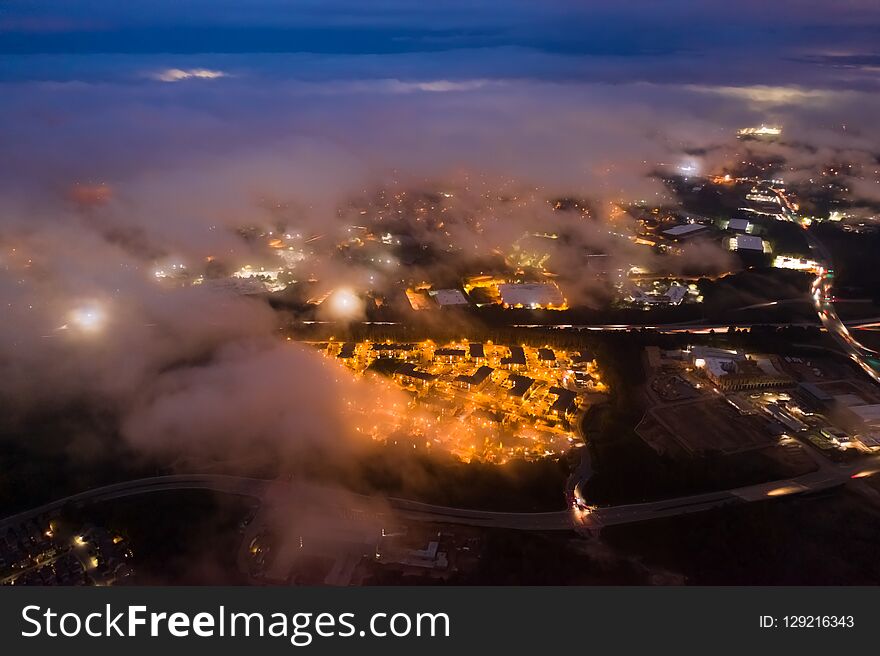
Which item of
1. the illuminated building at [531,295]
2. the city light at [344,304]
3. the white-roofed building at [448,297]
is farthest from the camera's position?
the illuminated building at [531,295]

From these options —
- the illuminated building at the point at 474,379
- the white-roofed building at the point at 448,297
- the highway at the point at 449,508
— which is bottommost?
the white-roofed building at the point at 448,297

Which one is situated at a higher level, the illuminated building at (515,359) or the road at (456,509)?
the road at (456,509)

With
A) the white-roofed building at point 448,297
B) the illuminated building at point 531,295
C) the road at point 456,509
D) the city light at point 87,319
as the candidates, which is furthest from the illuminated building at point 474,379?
the city light at point 87,319

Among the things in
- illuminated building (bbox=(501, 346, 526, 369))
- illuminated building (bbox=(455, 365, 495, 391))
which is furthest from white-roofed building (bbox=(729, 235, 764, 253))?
illuminated building (bbox=(455, 365, 495, 391))

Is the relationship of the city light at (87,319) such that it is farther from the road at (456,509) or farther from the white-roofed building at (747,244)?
the white-roofed building at (747,244)

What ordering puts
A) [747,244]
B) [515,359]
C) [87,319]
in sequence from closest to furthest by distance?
[87,319] → [515,359] → [747,244]

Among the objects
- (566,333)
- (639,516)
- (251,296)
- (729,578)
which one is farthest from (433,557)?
(251,296)

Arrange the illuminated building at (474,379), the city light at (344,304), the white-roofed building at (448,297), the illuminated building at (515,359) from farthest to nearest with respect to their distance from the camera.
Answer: the white-roofed building at (448,297) → the city light at (344,304) → the illuminated building at (515,359) → the illuminated building at (474,379)

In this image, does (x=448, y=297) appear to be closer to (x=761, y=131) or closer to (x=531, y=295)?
(x=531, y=295)

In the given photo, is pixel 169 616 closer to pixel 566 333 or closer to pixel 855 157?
pixel 566 333

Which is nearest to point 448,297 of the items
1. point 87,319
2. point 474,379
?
point 474,379

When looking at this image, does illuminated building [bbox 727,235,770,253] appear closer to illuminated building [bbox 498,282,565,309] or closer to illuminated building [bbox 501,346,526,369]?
illuminated building [bbox 498,282,565,309]
